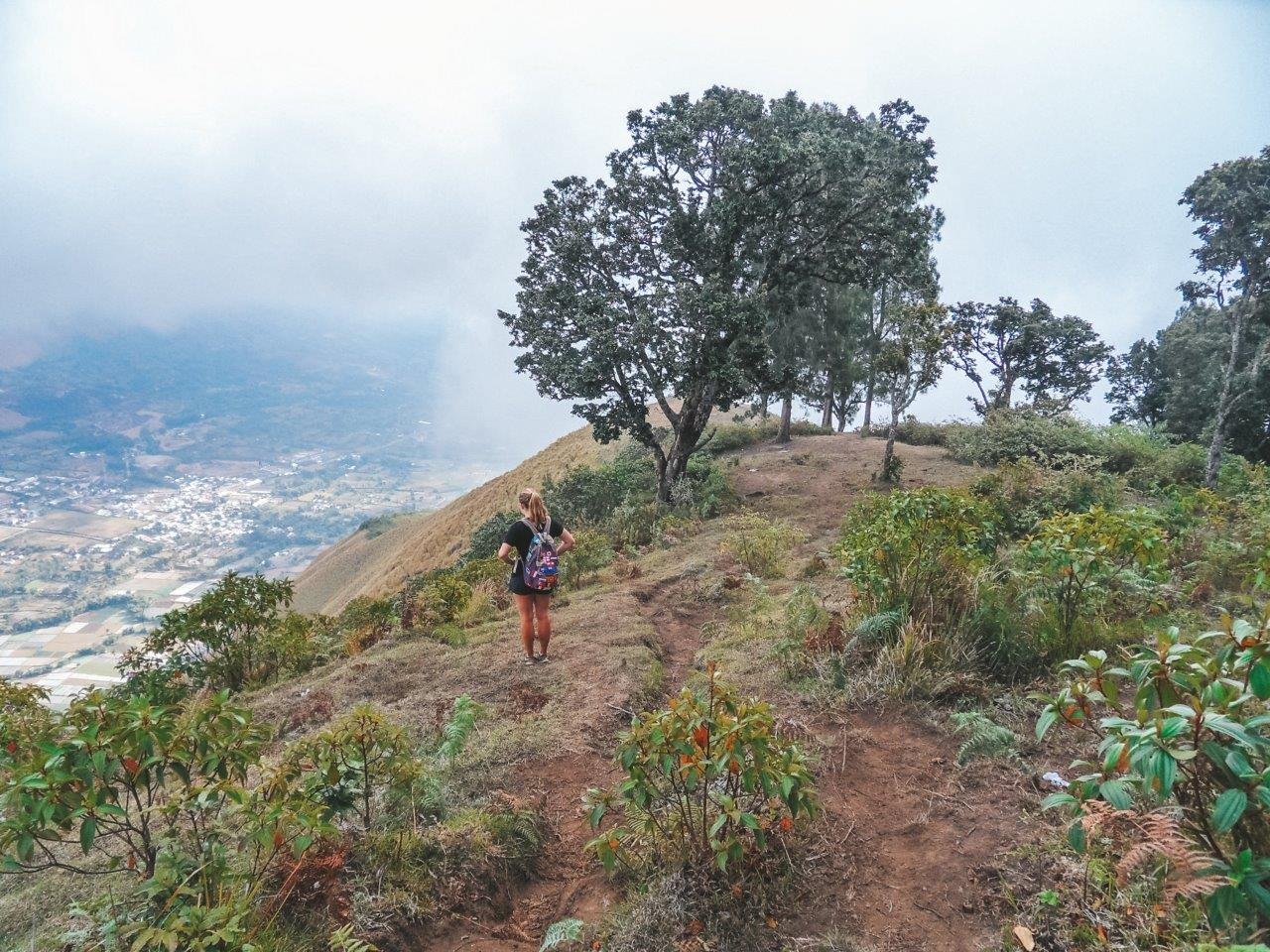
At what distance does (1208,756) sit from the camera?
81.1 inches

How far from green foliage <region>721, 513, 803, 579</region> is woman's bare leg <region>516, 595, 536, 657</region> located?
403cm

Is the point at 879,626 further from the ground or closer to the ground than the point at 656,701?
further from the ground

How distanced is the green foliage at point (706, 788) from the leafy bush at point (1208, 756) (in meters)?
1.16

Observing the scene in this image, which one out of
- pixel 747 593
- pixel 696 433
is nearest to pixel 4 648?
pixel 696 433

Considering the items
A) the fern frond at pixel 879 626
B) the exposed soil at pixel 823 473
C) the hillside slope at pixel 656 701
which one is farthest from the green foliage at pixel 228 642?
the exposed soil at pixel 823 473

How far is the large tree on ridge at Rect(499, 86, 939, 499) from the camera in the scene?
1498 cm

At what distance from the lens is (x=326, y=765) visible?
349 cm

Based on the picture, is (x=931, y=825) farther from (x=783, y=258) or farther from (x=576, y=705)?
(x=783, y=258)

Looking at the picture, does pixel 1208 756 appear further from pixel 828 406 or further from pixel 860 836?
pixel 828 406

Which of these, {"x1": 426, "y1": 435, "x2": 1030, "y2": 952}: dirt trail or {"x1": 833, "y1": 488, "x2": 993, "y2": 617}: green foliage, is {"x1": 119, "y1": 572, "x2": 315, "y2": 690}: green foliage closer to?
{"x1": 426, "y1": 435, "x2": 1030, "y2": 952}: dirt trail

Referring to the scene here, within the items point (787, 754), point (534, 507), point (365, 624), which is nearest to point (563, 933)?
point (787, 754)

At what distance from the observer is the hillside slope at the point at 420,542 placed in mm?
27922

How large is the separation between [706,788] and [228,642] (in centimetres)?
738

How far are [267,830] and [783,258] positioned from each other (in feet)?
56.9
